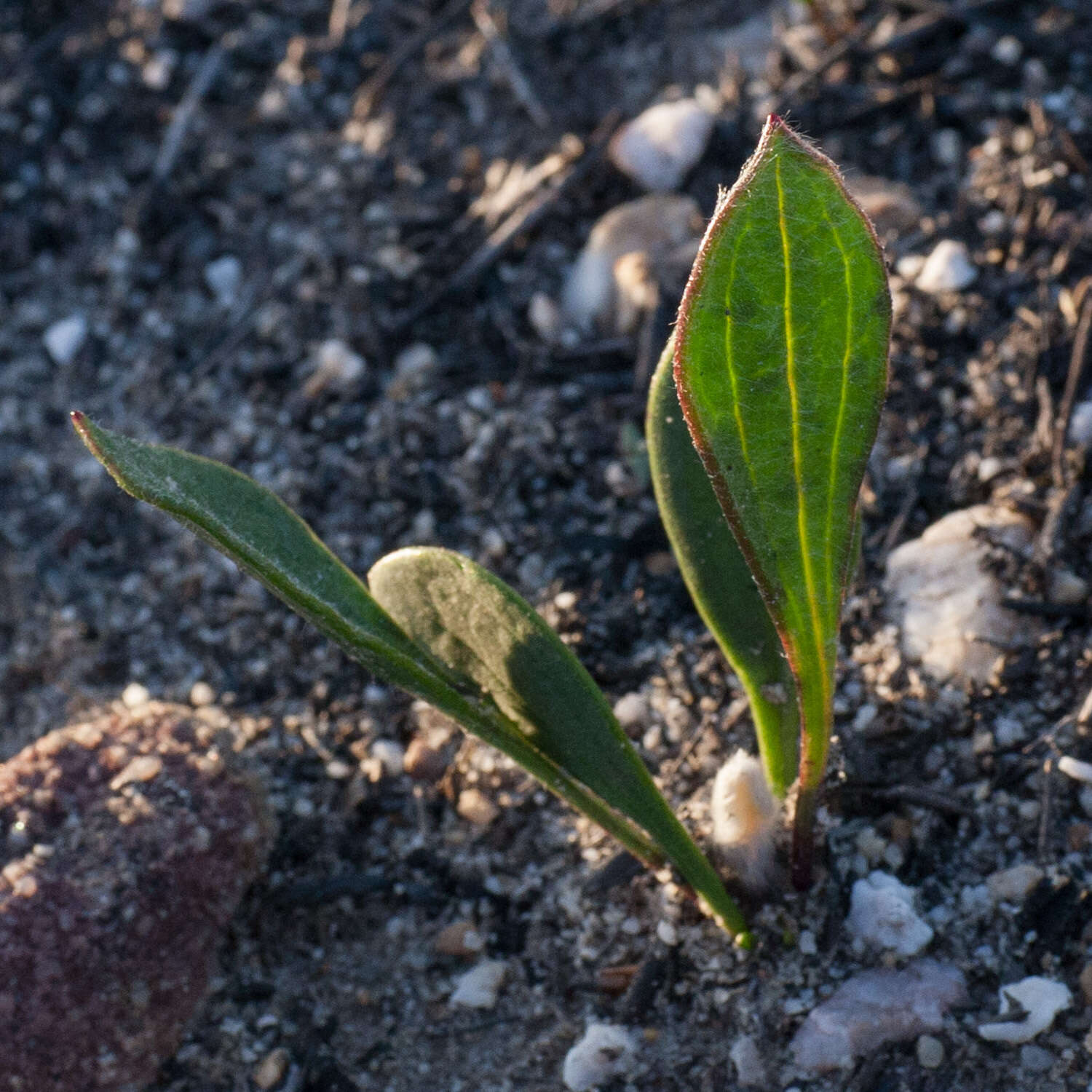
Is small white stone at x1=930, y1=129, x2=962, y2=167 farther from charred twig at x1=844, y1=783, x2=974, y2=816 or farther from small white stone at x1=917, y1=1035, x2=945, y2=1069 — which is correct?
small white stone at x1=917, y1=1035, x2=945, y2=1069

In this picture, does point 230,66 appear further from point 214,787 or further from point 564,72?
point 214,787

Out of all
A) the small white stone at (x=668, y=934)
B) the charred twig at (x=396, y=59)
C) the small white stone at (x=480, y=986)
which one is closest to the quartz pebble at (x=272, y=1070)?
the small white stone at (x=480, y=986)

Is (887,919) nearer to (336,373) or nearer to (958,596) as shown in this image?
(958,596)

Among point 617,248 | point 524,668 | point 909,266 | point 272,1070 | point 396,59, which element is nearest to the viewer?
point 524,668

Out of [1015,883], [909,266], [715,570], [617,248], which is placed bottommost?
[1015,883]

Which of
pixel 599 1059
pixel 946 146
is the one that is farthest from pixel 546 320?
pixel 599 1059

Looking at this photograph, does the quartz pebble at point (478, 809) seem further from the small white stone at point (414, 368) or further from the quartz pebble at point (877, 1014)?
the small white stone at point (414, 368)
